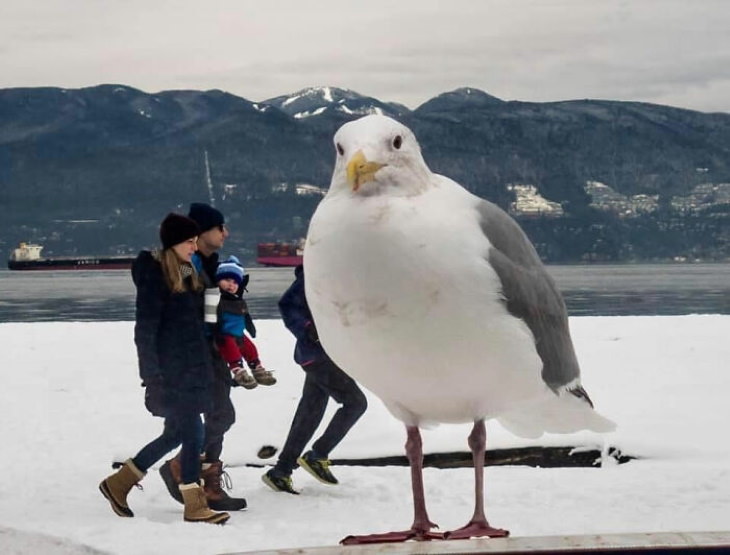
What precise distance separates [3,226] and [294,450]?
15090 centimetres

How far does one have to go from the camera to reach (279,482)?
7328 millimetres

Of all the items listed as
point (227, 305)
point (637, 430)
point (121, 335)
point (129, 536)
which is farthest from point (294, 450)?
point (121, 335)

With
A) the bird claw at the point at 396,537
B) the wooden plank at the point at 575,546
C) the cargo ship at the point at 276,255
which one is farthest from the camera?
the cargo ship at the point at 276,255

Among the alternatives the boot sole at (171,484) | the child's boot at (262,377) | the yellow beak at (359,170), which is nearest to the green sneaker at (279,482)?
the boot sole at (171,484)

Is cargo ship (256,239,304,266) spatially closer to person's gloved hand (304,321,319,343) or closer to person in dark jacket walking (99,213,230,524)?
person's gloved hand (304,321,319,343)

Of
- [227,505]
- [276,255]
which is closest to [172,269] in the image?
[227,505]

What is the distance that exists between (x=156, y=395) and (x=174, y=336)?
320 mm

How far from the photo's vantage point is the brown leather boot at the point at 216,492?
22.5 ft

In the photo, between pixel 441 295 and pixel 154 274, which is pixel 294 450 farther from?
pixel 441 295

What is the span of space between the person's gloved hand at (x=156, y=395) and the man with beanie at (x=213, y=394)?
485 mm

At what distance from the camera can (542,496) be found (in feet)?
23.7

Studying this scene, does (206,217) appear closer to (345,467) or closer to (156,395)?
(156,395)

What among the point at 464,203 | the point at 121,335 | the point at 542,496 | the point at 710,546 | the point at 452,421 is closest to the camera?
the point at 710,546

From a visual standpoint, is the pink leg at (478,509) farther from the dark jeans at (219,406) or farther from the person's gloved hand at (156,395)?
the dark jeans at (219,406)
